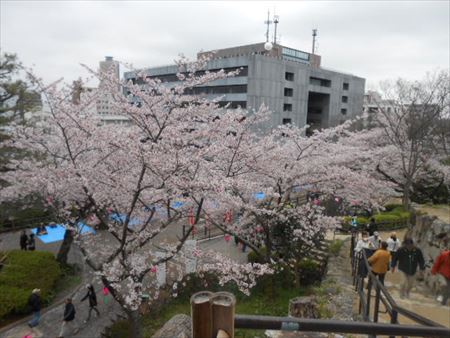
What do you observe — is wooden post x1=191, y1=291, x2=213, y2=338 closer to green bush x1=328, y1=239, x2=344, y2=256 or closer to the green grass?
the green grass

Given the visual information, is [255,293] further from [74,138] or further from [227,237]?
[74,138]

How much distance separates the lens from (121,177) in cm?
808

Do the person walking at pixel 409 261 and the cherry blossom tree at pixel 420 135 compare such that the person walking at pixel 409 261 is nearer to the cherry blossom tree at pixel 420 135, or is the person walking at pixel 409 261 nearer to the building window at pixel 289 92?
the cherry blossom tree at pixel 420 135

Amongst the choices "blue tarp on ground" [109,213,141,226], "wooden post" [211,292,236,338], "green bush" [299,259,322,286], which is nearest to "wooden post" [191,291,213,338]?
"wooden post" [211,292,236,338]

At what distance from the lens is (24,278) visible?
36.0ft

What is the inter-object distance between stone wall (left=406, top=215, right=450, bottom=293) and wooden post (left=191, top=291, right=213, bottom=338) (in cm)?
828

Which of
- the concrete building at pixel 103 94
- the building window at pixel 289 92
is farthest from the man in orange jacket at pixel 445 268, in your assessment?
the building window at pixel 289 92

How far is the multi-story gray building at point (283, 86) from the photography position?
34438 millimetres

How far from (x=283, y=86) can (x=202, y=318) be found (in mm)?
37338

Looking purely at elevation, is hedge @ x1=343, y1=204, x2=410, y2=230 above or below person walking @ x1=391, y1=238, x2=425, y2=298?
below

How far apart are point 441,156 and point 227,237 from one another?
14.5 meters

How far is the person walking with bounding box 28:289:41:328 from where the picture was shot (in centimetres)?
934

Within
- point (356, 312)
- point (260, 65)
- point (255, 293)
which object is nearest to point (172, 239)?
point (255, 293)

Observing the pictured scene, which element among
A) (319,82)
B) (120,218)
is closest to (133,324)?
(120,218)
